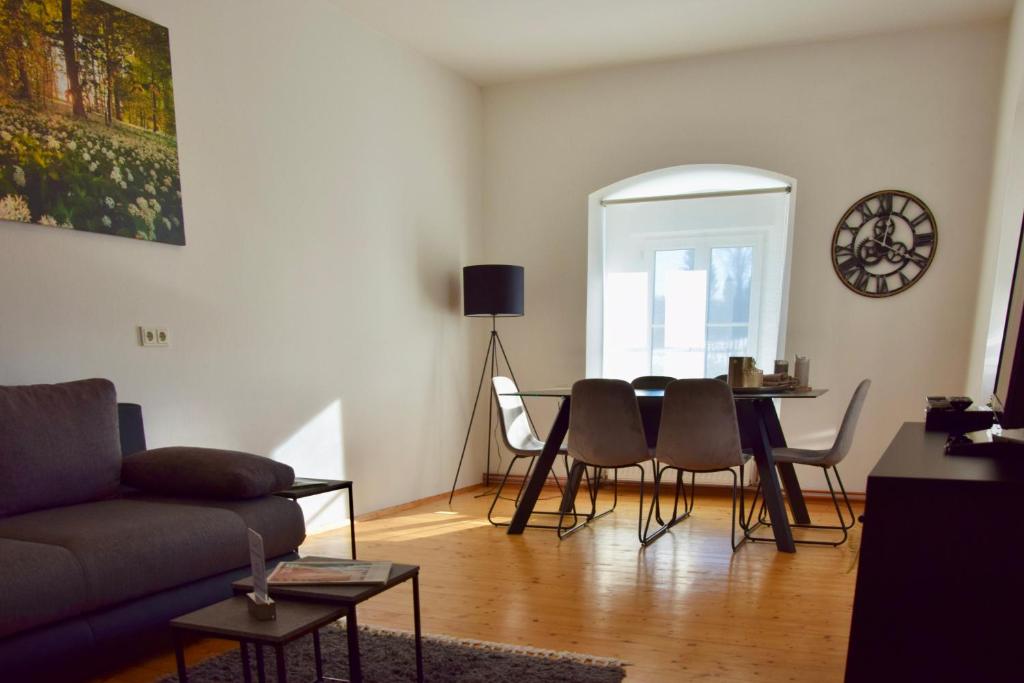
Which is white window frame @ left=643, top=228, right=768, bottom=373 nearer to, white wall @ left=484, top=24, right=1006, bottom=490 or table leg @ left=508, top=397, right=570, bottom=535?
white wall @ left=484, top=24, right=1006, bottom=490

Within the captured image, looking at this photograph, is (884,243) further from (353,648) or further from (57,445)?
(57,445)

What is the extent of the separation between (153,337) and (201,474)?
84 cm

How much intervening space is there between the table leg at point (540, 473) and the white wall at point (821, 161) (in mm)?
1194

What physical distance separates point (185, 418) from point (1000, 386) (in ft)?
10.6

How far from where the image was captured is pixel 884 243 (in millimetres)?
4406

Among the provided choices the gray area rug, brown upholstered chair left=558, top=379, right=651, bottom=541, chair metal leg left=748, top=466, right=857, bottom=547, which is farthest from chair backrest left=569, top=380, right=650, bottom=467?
the gray area rug

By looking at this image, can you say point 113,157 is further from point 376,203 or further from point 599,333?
point 599,333

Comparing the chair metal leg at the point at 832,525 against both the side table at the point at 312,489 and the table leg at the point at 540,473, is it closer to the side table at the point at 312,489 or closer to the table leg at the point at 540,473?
the table leg at the point at 540,473

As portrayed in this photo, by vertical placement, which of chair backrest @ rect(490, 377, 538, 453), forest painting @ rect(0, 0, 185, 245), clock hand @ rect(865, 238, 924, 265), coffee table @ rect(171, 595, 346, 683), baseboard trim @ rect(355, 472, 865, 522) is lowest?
baseboard trim @ rect(355, 472, 865, 522)

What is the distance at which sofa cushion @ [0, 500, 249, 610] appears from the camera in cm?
197

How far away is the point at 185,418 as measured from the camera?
314cm

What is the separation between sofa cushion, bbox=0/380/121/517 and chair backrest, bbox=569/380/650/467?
7.42 feet

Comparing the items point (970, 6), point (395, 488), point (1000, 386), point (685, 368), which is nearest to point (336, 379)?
point (395, 488)

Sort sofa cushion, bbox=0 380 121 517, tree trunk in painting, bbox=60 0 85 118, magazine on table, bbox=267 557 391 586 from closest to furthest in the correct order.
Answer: magazine on table, bbox=267 557 391 586, sofa cushion, bbox=0 380 121 517, tree trunk in painting, bbox=60 0 85 118
